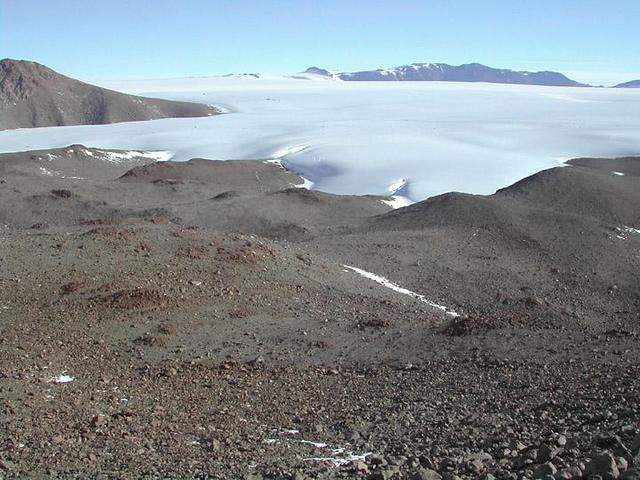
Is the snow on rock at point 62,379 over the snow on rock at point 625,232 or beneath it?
over

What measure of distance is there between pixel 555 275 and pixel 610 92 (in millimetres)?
119608

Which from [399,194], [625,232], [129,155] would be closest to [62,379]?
[625,232]

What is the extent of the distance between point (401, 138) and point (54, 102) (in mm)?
64151

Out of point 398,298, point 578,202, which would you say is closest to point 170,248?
point 398,298

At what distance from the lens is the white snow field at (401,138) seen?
50.4 meters

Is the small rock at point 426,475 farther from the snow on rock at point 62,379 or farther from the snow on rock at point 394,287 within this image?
the snow on rock at point 394,287

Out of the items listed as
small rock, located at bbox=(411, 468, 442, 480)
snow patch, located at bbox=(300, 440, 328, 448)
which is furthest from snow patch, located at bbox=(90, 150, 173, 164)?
small rock, located at bbox=(411, 468, 442, 480)

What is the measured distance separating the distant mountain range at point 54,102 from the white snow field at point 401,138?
1664cm

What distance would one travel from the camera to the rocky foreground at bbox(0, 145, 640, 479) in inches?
321

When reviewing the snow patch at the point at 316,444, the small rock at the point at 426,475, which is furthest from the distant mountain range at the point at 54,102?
the small rock at the point at 426,475

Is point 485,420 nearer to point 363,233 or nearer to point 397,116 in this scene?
point 363,233

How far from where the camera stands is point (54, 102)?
358 feet

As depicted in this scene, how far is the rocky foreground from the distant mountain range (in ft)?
292

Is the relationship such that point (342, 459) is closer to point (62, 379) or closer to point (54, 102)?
point (62, 379)
